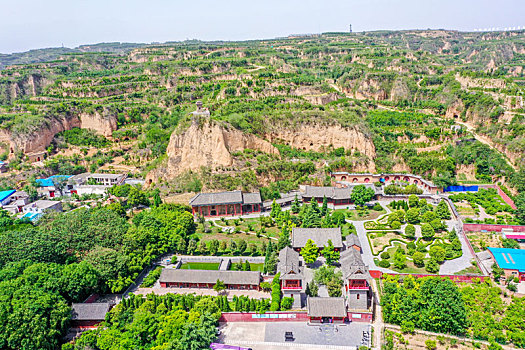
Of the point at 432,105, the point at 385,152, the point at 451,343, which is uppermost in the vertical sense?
the point at 432,105

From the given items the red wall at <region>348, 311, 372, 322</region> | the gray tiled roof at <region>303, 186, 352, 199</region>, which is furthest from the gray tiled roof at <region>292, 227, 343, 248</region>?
the gray tiled roof at <region>303, 186, 352, 199</region>

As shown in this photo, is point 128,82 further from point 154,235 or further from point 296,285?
point 296,285

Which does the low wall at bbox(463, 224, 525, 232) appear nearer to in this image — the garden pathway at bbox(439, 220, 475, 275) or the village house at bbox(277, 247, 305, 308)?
the garden pathway at bbox(439, 220, 475, 275)

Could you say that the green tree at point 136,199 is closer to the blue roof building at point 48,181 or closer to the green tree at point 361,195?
the blue roof building at point 48,181

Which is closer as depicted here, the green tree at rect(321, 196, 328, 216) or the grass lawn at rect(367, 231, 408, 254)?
the grass lawn at rect(367, 231, 408, 254)

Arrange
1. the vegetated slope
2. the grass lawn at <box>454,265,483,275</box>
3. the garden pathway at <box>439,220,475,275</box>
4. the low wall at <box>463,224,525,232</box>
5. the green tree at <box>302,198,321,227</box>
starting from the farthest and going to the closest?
the vegetated slope → the green tree at <box>302,198,321,227</box> → the low wall at <box>463,224,525,232</box> → the garden pathway at <box>439,220,475,275</box> → the grass lawn at <box>454,265,483,275</box>

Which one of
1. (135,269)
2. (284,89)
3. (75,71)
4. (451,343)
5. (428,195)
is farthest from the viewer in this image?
(75,71)

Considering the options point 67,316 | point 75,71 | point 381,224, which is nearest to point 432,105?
point 381,224

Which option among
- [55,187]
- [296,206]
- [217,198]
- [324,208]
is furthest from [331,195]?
[55,187]
